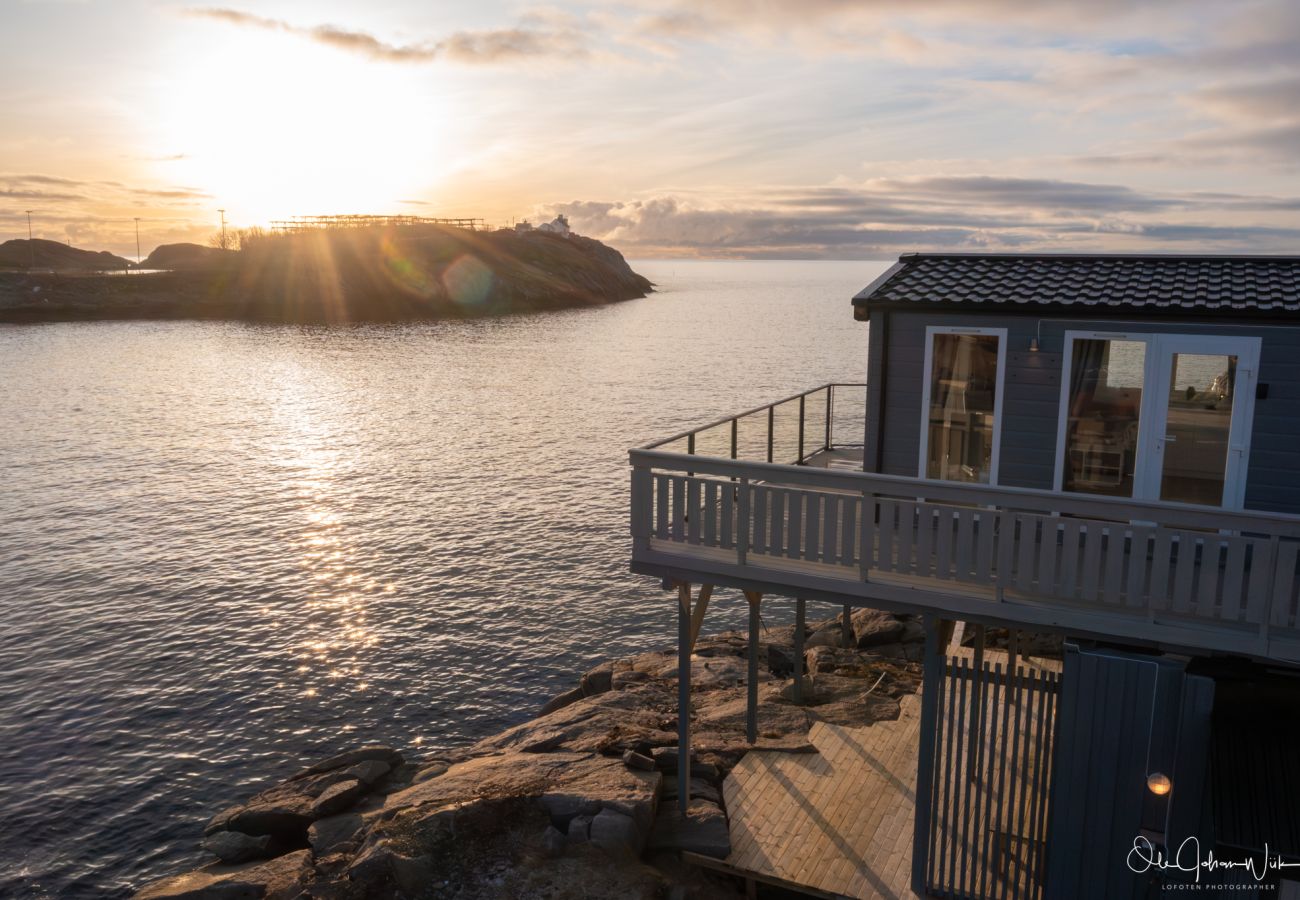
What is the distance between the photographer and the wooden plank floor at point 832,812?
11.5m

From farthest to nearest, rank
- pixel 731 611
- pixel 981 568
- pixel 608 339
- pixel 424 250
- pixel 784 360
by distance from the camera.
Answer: pixel 424 250, pixel 608 339, pixel 784 360, pixel 731 611, pixel 981 568

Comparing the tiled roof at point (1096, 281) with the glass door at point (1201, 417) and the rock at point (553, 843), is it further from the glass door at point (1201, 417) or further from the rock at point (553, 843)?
the rock at point (553, 843)

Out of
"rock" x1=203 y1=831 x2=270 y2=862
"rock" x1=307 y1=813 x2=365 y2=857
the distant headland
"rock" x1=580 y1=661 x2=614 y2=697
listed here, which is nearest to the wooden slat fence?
"rock" x1=307 y1=813 x2=365 y2=857

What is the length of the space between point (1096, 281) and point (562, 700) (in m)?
14.4

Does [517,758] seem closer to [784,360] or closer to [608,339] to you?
[784,360]

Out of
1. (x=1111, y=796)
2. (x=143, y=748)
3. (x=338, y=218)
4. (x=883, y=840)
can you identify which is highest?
(x=338, y=218)

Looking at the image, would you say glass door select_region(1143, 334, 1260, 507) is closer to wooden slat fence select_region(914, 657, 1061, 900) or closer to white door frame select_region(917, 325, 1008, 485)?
white door frame select_region(917, 325, 1008, 485)

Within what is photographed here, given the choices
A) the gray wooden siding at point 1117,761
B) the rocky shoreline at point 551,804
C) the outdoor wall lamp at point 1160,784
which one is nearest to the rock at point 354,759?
the rocky shoreline at point 551,804

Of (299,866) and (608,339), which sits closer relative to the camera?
(299,866)

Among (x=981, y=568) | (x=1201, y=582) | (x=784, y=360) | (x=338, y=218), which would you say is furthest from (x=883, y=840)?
(x=338, y=218)

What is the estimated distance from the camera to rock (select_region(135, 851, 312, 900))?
1327 cm

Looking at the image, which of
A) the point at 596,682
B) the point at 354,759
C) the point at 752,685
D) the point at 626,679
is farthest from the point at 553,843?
the point at 596,682

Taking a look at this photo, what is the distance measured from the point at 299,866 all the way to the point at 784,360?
77.2 m

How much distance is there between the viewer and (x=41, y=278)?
139000 millimetres
